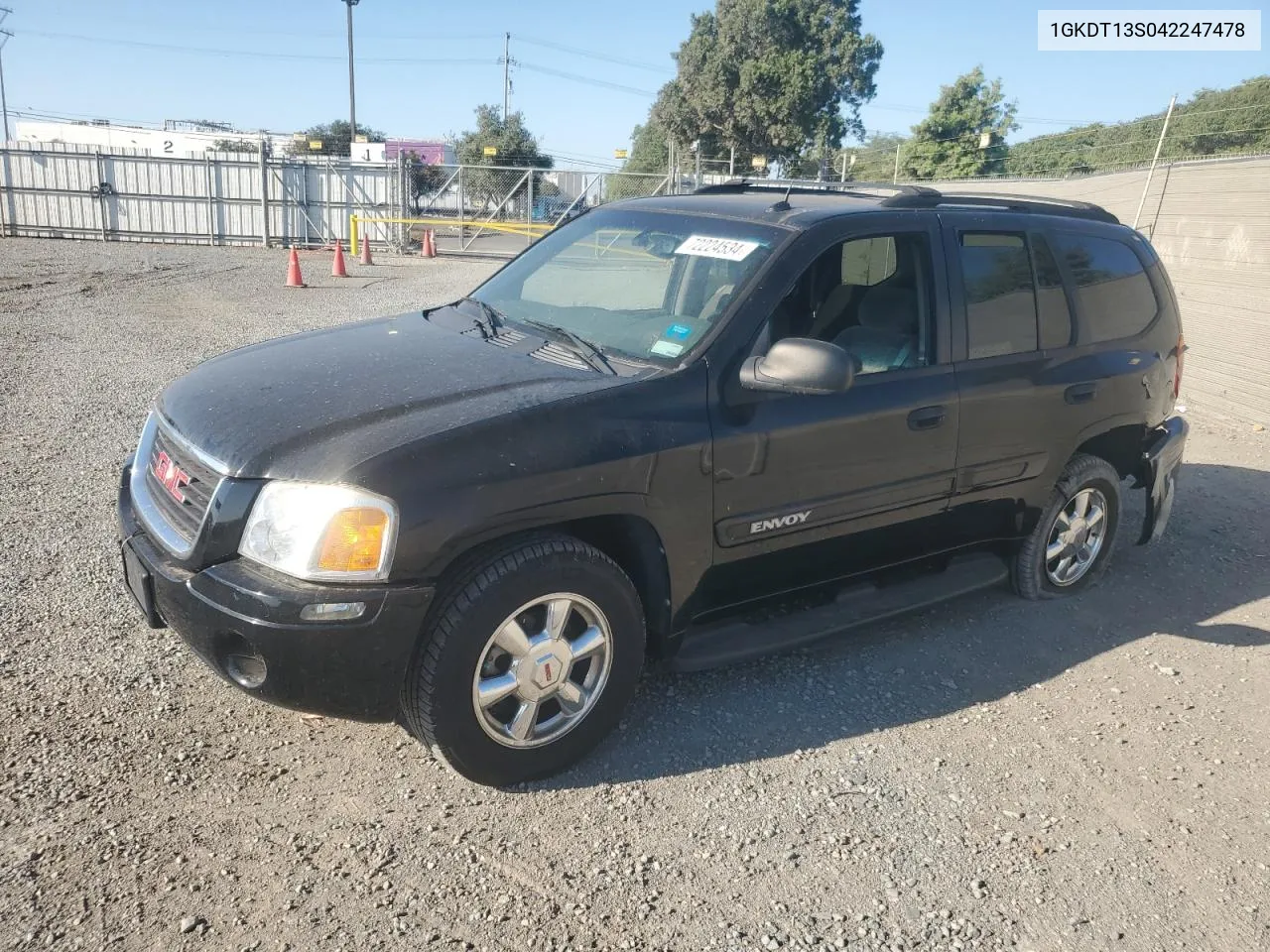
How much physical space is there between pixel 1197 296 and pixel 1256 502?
4.33 meters

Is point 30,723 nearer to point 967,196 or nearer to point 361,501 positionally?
point 361,501

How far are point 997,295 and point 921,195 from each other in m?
0.54

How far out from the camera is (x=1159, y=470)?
487 cm

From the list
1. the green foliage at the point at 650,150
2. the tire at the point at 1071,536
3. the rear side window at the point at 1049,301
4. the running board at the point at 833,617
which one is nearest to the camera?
the running board at the point at 833,617

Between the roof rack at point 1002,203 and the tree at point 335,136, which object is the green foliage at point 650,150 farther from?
the roof rack at point 1002,203

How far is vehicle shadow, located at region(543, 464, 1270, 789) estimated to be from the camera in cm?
333

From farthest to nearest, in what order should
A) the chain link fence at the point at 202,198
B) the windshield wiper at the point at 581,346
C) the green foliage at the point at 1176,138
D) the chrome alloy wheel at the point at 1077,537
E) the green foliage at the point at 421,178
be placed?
the green foliage at the point at 421,178, the chain link fence at the point at 202,198, the green foliage at the point at 1176,138, the chrome alloy wheel at the point at 1077,537, the windshield wiper at the point at 581,346

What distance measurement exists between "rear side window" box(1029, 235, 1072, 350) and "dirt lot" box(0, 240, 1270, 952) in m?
1.31

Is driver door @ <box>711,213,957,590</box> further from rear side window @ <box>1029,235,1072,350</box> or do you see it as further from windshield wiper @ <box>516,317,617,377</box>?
rear side window @ <box>1029,235,1072,350</box>

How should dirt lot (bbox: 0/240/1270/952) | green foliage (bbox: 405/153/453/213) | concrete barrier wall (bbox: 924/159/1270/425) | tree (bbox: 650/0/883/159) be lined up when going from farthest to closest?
tree (bbox: 650/0/883/159) < green foliage (bbox: 405/153/453/213) < concrete barrier wall (bbox: 924/159/1270/425) < dirt lot (bbox: 0/240/1270/952)

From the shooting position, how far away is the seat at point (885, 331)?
12.2 ft

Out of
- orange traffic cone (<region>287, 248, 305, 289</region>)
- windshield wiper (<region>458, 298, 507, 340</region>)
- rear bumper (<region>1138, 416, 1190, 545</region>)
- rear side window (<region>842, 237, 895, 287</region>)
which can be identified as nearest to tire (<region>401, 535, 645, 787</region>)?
windshield wiper (<region>458, 298, 507, 340</region>)

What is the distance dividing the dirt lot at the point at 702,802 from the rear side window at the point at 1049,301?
1306 millimetres

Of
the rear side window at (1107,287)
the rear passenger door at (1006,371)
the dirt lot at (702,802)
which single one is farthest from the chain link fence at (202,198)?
the dirt lot at (702,802)
